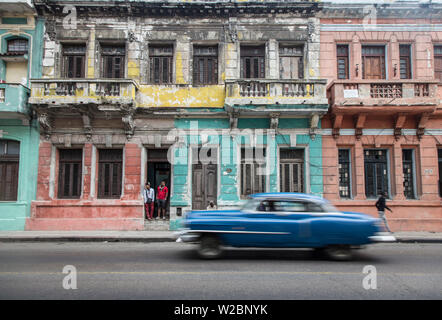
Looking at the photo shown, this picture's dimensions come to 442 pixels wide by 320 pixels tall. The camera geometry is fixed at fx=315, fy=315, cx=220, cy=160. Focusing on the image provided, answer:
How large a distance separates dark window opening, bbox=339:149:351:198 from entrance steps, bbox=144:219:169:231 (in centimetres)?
810

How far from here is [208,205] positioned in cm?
1426

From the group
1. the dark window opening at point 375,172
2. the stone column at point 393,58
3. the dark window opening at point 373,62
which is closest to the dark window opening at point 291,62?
the dark window opening at point 373,62

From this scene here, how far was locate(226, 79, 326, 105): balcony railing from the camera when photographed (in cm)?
1373

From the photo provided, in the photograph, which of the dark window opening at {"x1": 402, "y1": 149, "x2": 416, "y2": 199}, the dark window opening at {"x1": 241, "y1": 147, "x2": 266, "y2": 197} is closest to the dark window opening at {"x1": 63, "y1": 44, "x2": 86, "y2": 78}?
the dark window opening at {"x1": 241, "y1": 147, "x2": 266, "y2": 197}

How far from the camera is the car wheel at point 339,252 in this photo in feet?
25.1

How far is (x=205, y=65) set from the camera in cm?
1505

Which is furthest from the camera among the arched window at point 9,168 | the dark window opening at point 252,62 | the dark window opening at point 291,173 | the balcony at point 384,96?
the dark window opening at point 252,62

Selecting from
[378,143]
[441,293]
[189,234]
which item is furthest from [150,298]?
[378,143]

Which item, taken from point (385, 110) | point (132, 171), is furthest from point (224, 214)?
point (385, 110)

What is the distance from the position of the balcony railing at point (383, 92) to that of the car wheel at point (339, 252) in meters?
7.84

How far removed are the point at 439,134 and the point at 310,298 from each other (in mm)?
13210

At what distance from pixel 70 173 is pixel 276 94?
33.0ft

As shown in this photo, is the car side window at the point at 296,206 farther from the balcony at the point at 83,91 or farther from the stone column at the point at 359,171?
the balcony at the point at 83,91

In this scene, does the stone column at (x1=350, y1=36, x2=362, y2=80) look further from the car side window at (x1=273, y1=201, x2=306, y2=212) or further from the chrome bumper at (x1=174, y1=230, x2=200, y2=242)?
the chrome bumper at (x1=174, y1=230, x2=200, y2=242)
